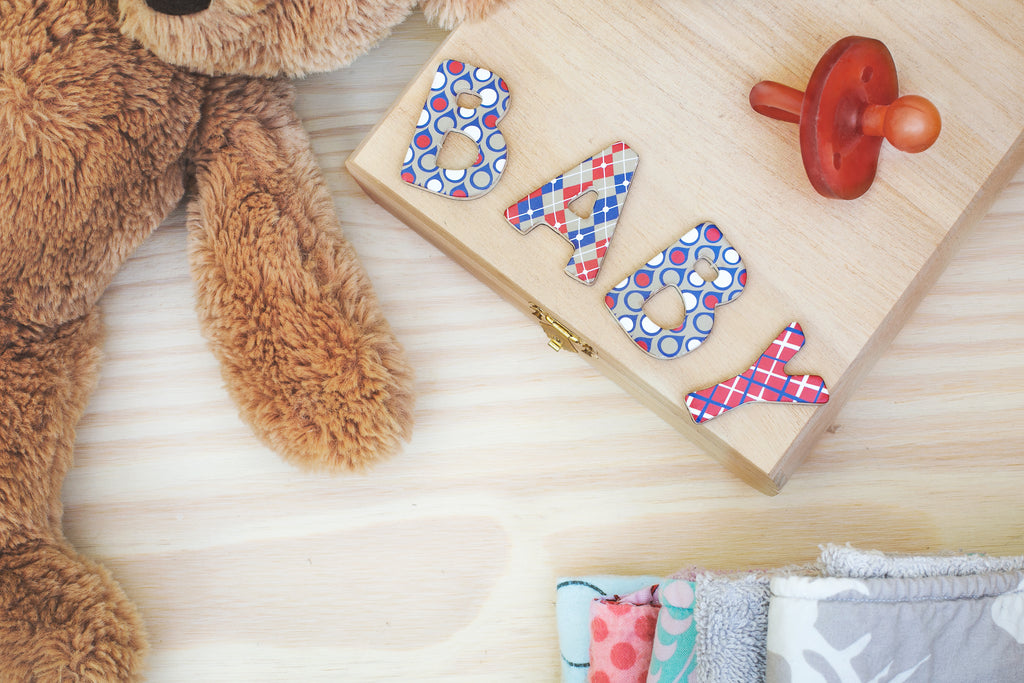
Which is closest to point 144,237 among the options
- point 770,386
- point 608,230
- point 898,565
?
point 608,230

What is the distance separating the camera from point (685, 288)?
535mm

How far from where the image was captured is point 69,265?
0.58m

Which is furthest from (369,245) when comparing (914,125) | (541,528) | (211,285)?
(914,125)

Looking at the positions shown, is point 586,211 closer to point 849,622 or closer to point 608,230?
point 608,230

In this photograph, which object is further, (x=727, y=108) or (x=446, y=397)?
(x=446, y=397)

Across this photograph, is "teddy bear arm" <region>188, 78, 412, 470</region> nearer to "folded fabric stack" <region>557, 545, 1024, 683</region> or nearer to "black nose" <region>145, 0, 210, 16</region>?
"black nose" <region>145, 0, 210, 16</region>

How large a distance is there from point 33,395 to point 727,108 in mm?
535

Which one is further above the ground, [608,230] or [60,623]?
[608,230]

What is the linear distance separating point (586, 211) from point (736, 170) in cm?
10

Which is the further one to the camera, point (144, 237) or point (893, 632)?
point (144, 237)

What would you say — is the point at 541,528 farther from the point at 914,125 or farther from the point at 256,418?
the point at 914,125

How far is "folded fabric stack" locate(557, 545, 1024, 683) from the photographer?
0.47 meters

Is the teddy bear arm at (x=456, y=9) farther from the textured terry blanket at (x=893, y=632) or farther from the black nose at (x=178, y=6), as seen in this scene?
the textured terry blanket at (x=893, y=632)

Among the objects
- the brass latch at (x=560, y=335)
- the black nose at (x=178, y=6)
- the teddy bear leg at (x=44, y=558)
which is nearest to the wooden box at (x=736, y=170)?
the brass latch at (x=560, y=335)
